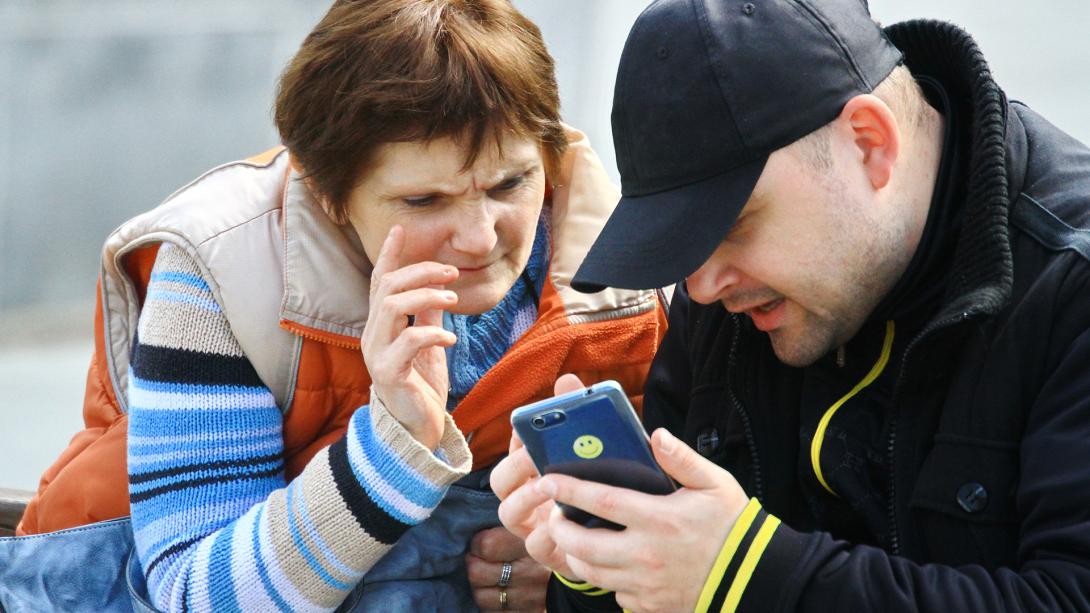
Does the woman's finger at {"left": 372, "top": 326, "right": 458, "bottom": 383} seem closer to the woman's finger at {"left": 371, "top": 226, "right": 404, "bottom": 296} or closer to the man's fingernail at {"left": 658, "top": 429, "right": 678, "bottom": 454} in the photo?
the woman's finger at {"left": 371, "top": 226, "right": 404, "bottom": 296}

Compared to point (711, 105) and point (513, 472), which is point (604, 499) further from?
point (711, 105)

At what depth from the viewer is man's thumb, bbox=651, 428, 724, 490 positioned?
151 centimetres

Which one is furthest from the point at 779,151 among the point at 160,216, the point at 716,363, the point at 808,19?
the point at 160,216

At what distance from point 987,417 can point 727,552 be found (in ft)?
1.30

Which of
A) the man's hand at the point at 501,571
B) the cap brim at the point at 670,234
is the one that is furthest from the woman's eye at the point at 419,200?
the man's hand at the point at 501,571

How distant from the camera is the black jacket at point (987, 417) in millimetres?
1522

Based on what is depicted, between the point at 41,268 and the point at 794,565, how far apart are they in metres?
4.33

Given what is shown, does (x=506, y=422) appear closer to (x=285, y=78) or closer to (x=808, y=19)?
(x=285, y=78)

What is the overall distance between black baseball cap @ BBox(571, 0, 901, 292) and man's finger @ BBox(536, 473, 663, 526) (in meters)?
0.27

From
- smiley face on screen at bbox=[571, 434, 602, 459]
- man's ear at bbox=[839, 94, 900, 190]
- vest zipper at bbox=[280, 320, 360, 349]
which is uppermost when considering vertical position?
man's ear at bbox=[839, 94, 900, 190]

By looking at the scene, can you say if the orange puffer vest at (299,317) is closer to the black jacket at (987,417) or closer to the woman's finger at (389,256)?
the woman's finger at (389,256)

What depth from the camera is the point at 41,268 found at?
5191 millimetres

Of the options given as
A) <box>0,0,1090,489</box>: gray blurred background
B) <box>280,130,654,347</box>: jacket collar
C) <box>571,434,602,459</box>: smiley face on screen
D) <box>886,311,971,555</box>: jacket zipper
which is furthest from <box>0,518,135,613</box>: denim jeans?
<box>0,0,1090,489</box>: gray blurred background

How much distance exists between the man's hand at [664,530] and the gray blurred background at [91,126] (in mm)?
3125
